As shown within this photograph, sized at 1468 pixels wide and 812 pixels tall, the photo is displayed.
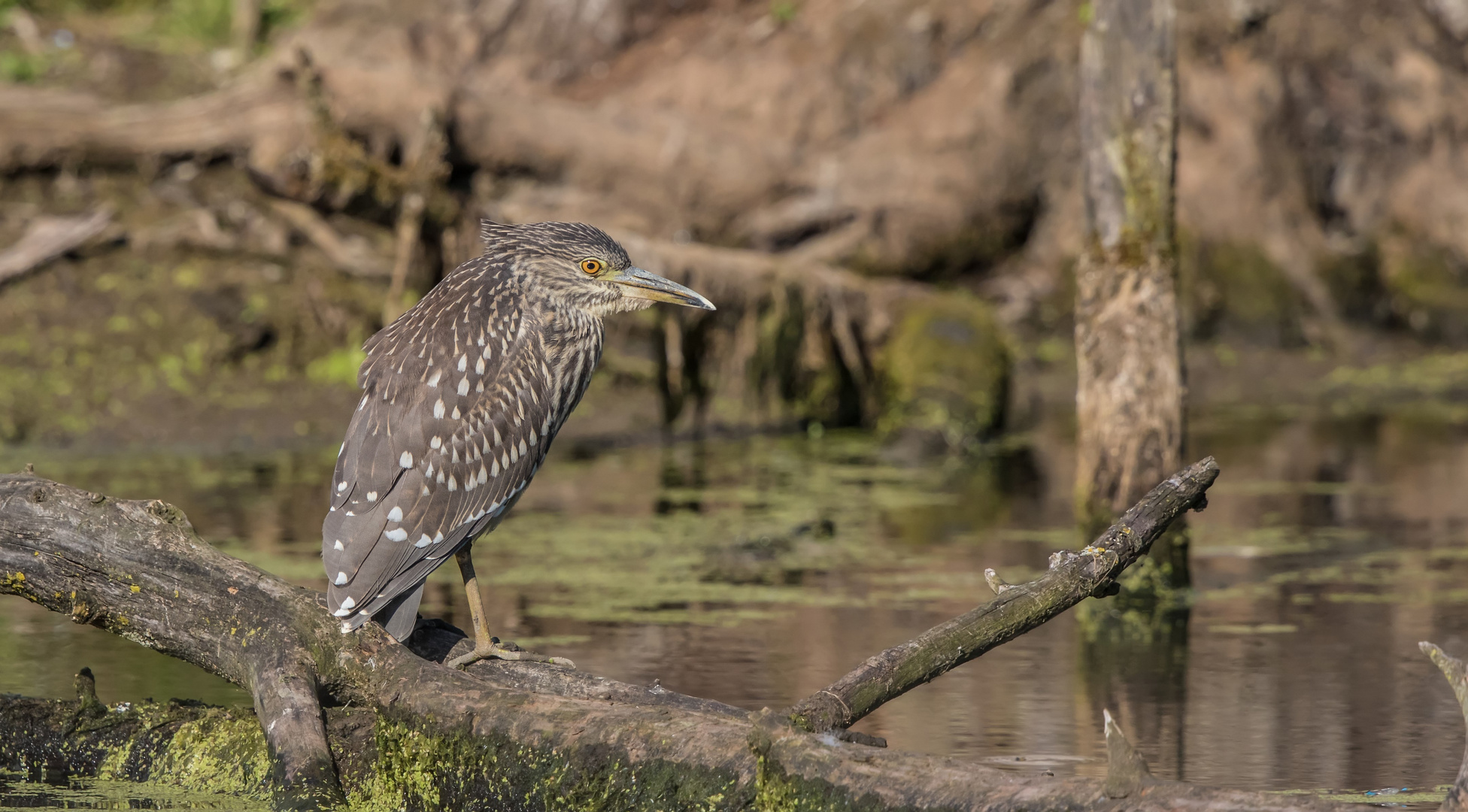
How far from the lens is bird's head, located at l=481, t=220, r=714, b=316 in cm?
544

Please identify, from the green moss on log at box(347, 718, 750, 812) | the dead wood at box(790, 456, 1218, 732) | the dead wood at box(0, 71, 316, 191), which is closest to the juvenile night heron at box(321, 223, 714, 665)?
the green moss on log at box(347, 718, 750, 812)

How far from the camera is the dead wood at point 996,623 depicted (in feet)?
13.5

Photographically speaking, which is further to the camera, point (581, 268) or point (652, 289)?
point (652, 289)

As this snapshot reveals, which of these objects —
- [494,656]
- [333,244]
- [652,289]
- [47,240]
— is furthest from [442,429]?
[47,240]

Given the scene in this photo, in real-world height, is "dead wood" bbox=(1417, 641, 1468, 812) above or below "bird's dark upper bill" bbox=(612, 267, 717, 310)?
below

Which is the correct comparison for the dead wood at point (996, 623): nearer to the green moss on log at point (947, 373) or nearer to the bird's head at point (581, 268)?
the bird's head at point (581, 268)

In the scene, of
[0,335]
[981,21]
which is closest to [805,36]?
[981,21]

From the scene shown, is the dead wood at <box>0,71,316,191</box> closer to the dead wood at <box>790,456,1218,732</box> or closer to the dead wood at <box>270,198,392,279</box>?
the dead wood at <box>270,198,392,279</box>

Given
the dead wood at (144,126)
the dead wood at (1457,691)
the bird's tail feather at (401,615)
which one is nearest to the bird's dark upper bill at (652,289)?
the bird's tail feather at (401,615)

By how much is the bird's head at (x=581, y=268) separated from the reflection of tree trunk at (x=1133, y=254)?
2722mm

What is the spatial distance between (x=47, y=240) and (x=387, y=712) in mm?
11907

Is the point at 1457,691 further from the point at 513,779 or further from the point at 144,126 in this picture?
the point at 144,126

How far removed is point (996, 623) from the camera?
14.4ft

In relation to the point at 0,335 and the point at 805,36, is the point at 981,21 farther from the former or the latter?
the point at 0,335
